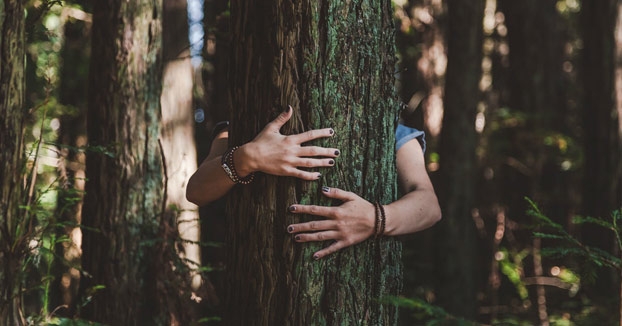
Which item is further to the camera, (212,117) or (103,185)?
(212,117)

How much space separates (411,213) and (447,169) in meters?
4.65

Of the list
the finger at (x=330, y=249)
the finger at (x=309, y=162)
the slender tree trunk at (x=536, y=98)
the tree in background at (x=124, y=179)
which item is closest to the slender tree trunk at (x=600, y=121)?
the slender tree trunk at (x=536, y=98)

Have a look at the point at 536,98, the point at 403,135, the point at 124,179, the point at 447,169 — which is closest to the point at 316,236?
the point at 403,135

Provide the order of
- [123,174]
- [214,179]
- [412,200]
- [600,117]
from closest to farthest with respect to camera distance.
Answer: [214,179] < [412,200] < [123,174] < [600,117]

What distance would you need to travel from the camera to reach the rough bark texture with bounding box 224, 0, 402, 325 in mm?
2369

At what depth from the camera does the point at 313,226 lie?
7.75ft

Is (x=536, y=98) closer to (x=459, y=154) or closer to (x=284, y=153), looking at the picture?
(x=459, y=154)

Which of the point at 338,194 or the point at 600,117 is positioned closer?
the point at 338,194

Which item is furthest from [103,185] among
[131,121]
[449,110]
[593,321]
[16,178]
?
[449,110]

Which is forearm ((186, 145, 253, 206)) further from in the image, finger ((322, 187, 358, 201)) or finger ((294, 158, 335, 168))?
finger ((322, 187, 358, 201))

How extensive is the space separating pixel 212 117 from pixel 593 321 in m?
9.77

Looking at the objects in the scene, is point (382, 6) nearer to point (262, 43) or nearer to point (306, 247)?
point (262, 43)

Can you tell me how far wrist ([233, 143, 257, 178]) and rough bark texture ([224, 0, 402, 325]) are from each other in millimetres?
89

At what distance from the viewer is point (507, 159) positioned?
33.6ft
